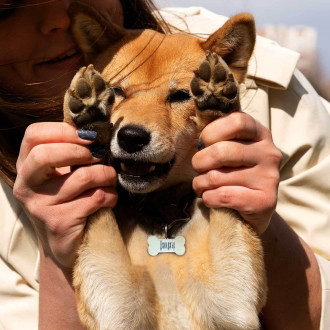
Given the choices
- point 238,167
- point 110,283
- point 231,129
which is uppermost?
point 231,129

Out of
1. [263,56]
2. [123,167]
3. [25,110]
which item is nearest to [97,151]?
[123,167]

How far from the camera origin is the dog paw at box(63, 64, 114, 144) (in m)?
1.77

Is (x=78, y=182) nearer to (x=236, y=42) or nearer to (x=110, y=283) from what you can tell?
(x=110, y=283)

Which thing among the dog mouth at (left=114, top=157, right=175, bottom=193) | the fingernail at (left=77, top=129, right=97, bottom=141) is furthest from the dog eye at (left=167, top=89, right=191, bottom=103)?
the fingernail at (left=77, top=129, right=97, bottom=141)

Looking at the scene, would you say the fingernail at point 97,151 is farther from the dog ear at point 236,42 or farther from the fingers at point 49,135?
the dog ear at point 236,42

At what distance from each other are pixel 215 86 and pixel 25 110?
973 millimetres

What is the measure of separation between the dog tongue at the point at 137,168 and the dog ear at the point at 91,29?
0.65 m

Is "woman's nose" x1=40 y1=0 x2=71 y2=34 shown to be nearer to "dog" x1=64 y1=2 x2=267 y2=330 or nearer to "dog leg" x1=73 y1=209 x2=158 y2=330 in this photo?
"dog" x1=64 y1=2 x2=267 y2=330

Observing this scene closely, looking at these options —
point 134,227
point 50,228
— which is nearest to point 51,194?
point 50,228

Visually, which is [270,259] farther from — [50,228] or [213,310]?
[50,228]

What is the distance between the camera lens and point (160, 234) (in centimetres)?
206

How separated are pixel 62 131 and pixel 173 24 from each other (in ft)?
4.44

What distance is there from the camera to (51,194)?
1845 millimetres

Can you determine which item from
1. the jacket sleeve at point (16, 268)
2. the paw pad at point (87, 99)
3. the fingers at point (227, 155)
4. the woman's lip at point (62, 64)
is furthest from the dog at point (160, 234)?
the jacket sleeve at point (16, 268)
